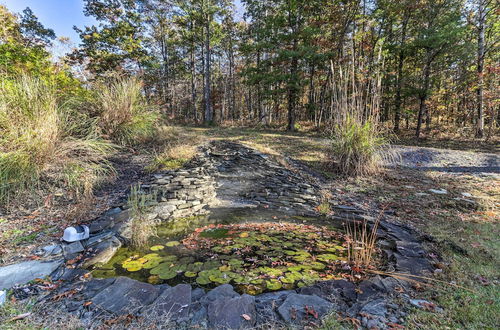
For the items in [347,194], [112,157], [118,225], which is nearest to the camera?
[118,225]

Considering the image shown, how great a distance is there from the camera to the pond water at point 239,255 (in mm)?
1589

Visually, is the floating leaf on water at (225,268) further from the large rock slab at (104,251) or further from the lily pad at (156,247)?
the large rock slab at (104,251)

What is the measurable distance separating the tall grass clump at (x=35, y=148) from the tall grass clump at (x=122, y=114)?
98cm

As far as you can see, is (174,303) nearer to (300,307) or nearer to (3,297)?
(300,307)

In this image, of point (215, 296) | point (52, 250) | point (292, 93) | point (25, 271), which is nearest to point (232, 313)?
point (215, 296)

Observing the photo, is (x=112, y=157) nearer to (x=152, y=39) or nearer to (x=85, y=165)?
(x=85, y=165)

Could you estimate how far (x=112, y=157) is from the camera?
12.0 ft

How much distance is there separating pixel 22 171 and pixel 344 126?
4.00 meters

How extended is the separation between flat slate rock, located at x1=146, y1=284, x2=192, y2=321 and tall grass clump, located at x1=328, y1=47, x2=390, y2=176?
3105 mm

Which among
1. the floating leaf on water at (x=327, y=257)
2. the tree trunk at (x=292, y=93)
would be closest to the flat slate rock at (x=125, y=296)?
the floating leaf on water at (x=327, y=257)

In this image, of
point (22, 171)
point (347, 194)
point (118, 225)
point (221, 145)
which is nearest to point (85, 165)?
point (22, 171)

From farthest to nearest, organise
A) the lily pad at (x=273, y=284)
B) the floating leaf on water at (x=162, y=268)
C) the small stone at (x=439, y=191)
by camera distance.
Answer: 1. the small stone at (x=439, y=191)
2. the floating leaf on water at (x=162, y=268)
3. the lily pad at (x=273, y=284)

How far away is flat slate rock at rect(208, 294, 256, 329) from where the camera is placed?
1138 millimetres

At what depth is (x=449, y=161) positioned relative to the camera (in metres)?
4.77
